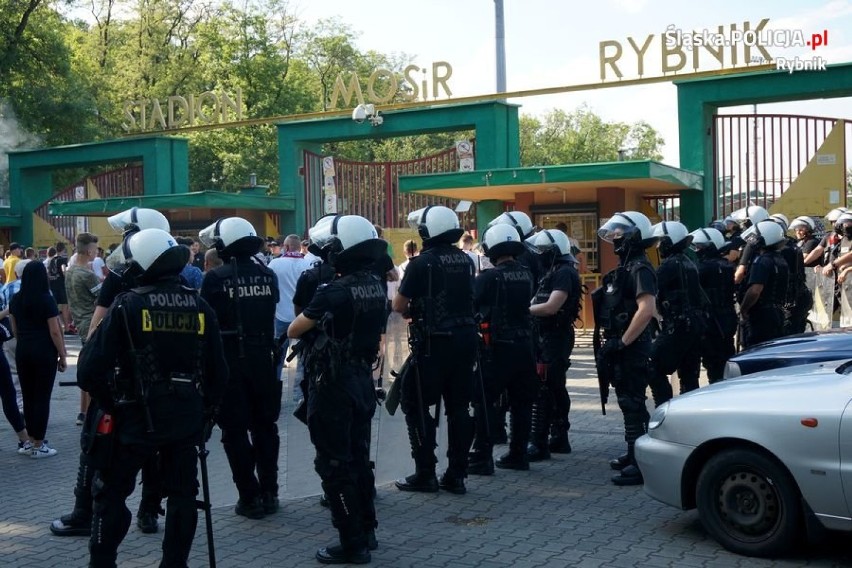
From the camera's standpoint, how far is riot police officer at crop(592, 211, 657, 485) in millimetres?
7461

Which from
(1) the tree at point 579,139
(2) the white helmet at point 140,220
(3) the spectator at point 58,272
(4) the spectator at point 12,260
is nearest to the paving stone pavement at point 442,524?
(2) the white helmet at point 140,220

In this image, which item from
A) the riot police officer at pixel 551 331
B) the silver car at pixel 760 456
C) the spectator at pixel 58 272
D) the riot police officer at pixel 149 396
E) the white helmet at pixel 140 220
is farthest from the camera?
the spectator at pixel 58 272

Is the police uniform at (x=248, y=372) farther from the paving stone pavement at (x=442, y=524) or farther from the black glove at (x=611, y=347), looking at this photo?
the black glove at (x=611, y=347)

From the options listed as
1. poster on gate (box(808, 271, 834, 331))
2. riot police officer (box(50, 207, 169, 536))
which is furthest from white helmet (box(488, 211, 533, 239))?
poster on gate (box(808, 271, 834, 331))

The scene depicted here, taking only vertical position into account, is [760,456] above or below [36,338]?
below

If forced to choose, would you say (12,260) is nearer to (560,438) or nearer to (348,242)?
(560,438)

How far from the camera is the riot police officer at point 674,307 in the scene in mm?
8156

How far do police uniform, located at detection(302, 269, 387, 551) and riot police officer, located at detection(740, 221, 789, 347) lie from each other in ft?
15.9

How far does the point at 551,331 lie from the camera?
8.45 metres

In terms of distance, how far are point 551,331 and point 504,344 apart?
79 centimetres

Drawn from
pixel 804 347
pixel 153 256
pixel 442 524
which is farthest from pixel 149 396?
pixel 804 347

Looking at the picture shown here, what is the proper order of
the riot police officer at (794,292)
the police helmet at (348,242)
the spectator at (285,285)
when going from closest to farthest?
the police helmet at (348,242)
the riot police officer at (794,292)
the spectator at (285,285)

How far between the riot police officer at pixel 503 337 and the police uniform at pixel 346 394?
6.06 feet

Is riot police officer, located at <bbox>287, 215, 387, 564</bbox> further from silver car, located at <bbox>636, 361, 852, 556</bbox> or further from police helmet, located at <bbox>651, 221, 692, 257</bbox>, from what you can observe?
police helmet, located at <bbox>651, 221, 692, 257</bbox>
